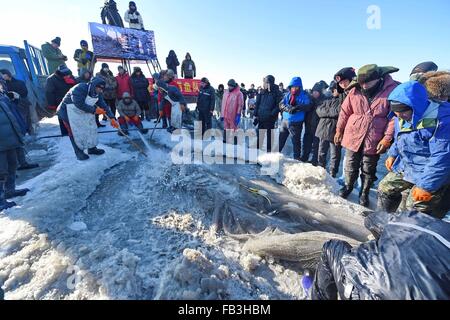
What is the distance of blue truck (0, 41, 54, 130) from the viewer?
7.42 metres

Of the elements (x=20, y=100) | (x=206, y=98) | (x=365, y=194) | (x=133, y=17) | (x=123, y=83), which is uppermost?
(x=133, y=17)

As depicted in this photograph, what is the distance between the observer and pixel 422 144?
95.7 inches

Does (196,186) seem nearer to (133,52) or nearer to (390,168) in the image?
(390,168)

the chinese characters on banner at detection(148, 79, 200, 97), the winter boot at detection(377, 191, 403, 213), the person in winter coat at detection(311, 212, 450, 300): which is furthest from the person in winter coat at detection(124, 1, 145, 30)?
the person in winter coat at detection(311, 212, 450, 300)

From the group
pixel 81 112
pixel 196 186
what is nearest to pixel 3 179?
pixel 81 112

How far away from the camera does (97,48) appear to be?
32.5ft

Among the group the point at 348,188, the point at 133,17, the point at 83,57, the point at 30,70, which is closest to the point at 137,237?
the point at 348,188

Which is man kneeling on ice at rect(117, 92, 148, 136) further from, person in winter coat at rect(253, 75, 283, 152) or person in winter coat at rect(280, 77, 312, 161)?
person in winter coat at rect(280, 77, 312, 161)

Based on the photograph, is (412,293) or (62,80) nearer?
(412,293)

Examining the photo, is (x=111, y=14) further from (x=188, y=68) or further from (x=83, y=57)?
(x=188, y=68)

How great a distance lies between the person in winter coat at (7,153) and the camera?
11.6ft

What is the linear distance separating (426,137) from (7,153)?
5.55 m

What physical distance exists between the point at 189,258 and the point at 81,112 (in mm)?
4475

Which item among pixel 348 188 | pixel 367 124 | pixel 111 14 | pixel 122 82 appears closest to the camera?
pixel 367 124
